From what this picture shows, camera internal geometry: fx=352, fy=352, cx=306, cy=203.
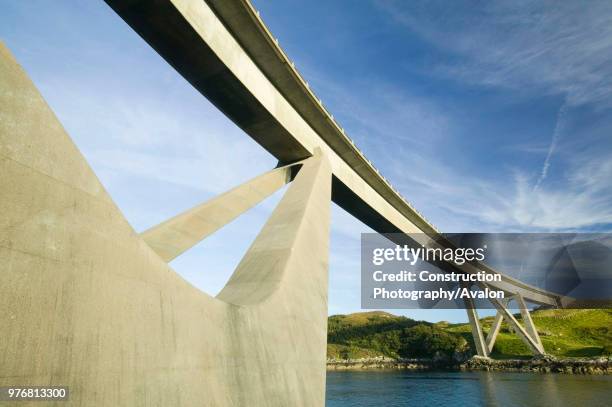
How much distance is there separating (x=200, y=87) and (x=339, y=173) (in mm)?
8184

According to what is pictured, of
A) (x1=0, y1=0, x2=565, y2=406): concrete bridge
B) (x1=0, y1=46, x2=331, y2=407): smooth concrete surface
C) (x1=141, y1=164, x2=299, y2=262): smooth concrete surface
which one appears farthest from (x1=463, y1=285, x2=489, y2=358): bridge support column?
(x1=0, y1=46, x2=331, y2=407): smooth concrete surface

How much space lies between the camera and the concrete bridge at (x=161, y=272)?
277cm

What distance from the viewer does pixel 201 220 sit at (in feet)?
25.9

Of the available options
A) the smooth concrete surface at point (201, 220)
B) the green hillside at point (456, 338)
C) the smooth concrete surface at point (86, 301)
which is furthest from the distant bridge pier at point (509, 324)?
the smooth concrete surface at point (86, 301)

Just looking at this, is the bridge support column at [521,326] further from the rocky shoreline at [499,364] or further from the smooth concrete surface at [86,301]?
the smooth concrete surface at [86,301]

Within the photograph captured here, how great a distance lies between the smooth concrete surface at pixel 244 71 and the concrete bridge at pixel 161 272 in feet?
0.15

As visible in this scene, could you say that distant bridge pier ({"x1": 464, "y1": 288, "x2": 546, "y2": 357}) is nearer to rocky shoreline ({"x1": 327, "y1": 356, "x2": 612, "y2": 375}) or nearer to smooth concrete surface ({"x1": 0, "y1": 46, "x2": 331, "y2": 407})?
rocky shoreline ({"x1": 327, "y1": 356, "x2": 612, "y2": 375})

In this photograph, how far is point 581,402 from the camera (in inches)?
788

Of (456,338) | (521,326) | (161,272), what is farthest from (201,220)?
(456,338)

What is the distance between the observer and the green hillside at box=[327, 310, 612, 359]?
62.5 m

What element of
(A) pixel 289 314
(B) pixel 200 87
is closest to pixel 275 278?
(A) pixel 289 314

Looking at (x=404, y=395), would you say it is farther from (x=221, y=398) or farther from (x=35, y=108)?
(x=35, y=108)

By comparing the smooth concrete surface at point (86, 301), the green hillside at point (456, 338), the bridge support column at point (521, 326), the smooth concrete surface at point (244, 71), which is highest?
the smooth concrete surface at point (244, 71)

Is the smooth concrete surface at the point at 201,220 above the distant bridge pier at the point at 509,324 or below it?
above
